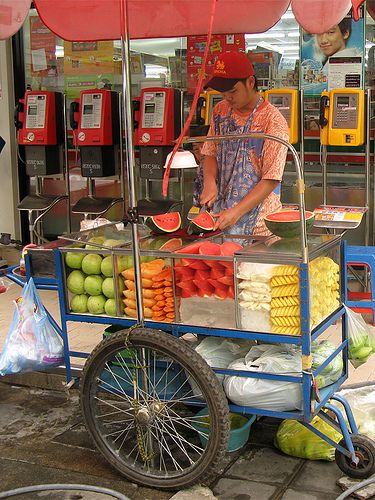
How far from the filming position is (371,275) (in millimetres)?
5902

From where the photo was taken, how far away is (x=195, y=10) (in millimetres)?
4809

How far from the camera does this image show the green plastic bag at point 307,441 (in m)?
4.08

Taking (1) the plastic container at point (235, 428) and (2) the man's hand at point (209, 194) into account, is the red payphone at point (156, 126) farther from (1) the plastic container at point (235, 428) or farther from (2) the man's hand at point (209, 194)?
(1) the plastic container at point (235, 428)

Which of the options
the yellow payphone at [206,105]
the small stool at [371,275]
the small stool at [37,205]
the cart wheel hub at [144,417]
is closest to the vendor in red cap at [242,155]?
the cart wheel hub at [144,417]

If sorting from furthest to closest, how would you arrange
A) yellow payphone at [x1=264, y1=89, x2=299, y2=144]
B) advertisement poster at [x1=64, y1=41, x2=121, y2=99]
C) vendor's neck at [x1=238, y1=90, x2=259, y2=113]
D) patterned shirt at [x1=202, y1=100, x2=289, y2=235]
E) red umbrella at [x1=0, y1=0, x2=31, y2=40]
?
advertisement poster at [x1=64, y1=41, x2=121, y2=99], yellow payphone at [x1=264, y1=89, x2=299, y2=144], red umbrella at [x1=0, y1=0, x2=31, y2=40], vendor's neck at [x1=238, y1=90, x2=259, y2=113], patterned shirt at [x1=202, y1=100, x2=289, y2=235]

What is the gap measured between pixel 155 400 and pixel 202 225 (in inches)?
38.0

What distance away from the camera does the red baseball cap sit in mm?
4367

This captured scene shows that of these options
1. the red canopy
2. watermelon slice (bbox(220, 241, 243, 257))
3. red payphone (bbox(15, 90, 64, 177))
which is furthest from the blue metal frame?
red payphone (bbox(15, 90, 64, 177))

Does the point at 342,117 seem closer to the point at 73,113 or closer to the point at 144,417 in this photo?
the point at 73,113

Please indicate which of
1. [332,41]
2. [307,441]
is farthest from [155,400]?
[332,41]

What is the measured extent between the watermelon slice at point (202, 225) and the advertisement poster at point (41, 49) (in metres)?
4.91

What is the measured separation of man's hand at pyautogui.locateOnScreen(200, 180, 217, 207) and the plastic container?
120 cm

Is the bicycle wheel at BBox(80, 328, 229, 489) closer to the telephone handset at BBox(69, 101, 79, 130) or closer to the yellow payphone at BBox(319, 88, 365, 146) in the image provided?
the yellow payphone at BBox(319, 88, 365, 146)

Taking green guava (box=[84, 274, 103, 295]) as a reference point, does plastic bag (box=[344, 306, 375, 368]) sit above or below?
below
